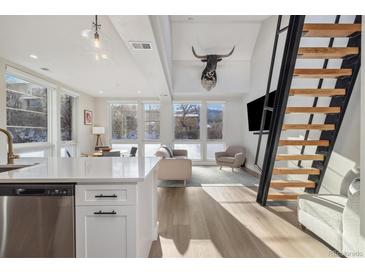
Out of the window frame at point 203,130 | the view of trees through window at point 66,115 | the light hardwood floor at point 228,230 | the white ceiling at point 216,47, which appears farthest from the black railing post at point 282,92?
the view of trees through window at point 66,115

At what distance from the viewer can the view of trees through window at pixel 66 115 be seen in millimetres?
6371

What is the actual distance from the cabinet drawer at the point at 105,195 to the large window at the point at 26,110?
419 cm

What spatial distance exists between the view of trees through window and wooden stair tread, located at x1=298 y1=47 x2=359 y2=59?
20.9 ft

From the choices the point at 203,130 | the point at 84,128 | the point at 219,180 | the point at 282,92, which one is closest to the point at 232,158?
the point at 219,180

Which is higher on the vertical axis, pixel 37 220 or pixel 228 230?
pixel 37 220

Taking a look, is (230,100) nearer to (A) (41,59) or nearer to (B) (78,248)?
(A) (41,59)

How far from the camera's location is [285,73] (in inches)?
108

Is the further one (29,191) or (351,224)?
(351,224)

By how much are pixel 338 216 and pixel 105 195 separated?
2.12 meters

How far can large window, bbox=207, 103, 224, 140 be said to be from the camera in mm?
7926

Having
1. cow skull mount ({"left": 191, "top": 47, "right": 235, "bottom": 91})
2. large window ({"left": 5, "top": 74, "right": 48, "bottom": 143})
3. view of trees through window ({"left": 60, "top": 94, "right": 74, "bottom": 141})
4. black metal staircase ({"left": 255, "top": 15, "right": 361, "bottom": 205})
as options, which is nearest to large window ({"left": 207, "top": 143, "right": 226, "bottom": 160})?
cow skull mount ({"left": 191, "top": 47, "right": 235, "bottom": 91})

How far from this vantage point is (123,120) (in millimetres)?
8281

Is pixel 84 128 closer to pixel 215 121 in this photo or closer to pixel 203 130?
pixel 203 130
